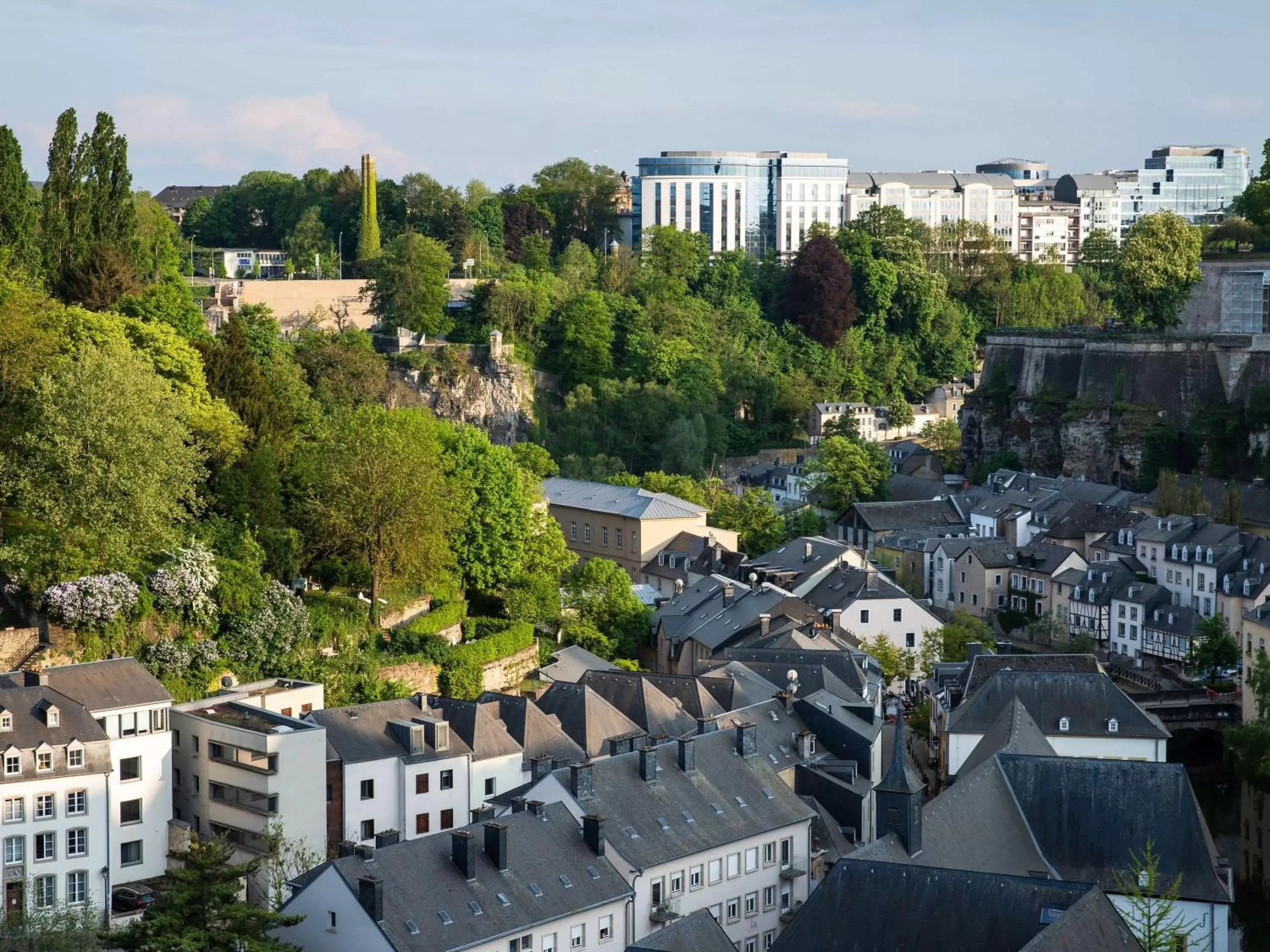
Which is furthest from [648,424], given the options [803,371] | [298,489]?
[298,489]

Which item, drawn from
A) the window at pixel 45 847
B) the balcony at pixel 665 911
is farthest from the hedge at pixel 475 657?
the balcony at pixel 665 911

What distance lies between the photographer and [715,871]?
27500 mm

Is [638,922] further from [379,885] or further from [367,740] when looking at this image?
[367,740]

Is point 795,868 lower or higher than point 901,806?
lower

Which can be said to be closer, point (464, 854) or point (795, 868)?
point (464, 854)

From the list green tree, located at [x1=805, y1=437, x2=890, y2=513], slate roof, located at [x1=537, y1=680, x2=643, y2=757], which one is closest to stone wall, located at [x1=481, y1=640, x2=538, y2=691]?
slate roof, located at [x1=537, y1=680, x2=643, y2=757]

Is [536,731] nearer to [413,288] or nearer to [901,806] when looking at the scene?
[901,806]

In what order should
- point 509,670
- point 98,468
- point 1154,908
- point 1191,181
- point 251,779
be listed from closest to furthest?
point 1154,908
point 251,779
point 98,468
point 509,670
point 1191,181

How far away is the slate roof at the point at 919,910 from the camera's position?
2172 cm

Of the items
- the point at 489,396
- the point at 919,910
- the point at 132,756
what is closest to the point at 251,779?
the point at 132,756

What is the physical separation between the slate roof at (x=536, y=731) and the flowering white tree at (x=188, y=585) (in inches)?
224

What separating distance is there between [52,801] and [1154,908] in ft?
54.1

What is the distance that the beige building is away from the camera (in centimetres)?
5588

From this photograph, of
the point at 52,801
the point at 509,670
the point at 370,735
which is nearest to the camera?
the point at 52,801
